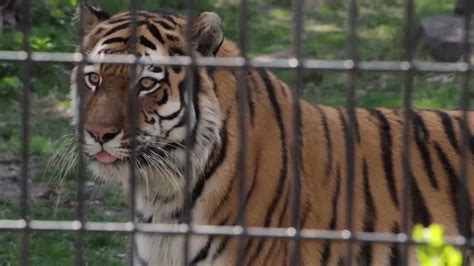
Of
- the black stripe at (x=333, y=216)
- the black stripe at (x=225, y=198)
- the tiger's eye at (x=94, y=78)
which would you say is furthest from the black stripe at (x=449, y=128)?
the tiger's eye at (x=94, y=78)

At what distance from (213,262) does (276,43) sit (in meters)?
5.32

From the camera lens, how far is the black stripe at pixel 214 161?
424cm

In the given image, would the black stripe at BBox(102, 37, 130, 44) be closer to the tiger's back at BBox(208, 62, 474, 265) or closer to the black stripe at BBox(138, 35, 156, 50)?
the black stripe at BBox(138, 35, 156, 50)

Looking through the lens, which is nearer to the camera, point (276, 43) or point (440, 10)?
point (276, 43)

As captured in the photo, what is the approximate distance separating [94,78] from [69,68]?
418 centimetres

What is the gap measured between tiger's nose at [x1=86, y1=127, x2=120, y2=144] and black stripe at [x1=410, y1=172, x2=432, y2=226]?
1053 millimetres

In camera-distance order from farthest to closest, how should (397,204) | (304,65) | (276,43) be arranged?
1. (276,43)
2. (397,204)
3. (304,65)

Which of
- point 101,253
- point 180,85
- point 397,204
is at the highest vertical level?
point 180,85

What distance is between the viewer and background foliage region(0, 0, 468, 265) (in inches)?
238

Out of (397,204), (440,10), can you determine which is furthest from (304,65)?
(440,10)

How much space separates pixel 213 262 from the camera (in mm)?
4160

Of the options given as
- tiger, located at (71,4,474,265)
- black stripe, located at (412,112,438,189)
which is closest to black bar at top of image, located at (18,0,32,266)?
tiger, located at (71,4,474,265)

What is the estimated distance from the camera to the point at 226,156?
168 inches

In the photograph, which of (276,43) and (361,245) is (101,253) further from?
(276,43)
